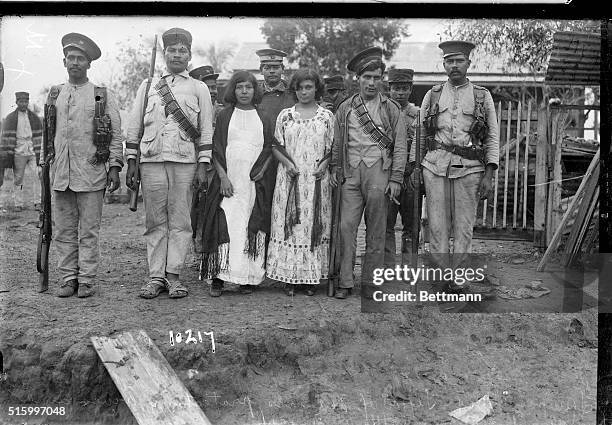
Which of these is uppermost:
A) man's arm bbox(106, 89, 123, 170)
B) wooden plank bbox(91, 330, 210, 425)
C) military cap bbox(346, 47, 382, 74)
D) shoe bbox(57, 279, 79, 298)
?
military cap bbox(346, 47, 382, 74)

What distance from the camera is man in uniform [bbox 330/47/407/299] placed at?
5.03 m

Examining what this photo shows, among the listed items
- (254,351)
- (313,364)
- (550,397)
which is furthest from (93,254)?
(550,397)

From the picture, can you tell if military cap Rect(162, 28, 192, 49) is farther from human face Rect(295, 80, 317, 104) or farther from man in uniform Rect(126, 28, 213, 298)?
human face Rect(295, 80, 317, 104)

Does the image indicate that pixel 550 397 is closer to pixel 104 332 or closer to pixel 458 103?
pixel 458 103

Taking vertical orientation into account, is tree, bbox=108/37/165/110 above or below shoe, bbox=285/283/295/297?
above

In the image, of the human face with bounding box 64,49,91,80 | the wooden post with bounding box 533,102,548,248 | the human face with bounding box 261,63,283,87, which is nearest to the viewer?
the human face with bounding box 64,49,91,80

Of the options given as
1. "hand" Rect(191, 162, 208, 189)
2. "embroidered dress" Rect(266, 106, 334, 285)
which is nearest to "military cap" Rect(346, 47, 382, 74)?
"embroidered dress" Rect(266, 106, 334, 285)

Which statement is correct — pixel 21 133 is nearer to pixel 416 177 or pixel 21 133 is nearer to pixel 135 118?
pixel 135 118

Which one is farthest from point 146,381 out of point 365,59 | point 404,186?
point 365,59

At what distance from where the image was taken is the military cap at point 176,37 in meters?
4.56

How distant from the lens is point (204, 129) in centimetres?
492

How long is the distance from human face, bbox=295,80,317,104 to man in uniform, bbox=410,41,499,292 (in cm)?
92

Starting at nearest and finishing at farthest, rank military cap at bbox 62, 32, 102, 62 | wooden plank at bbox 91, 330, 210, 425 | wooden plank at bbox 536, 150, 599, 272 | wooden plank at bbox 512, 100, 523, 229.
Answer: wooden plank at bbox 91, 330, 210, 425, military cap at bbox 62, 32, 102, 62, wooden plank at bbox 536, 150, 599, 272, wooden plank at bbox 512, 100, 523, 229

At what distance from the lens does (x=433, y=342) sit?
477 centimetres
